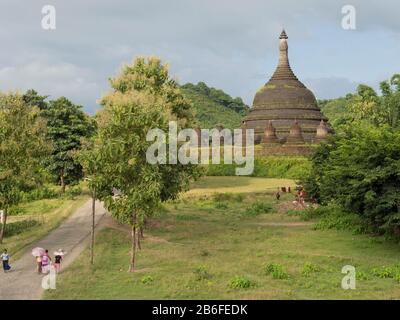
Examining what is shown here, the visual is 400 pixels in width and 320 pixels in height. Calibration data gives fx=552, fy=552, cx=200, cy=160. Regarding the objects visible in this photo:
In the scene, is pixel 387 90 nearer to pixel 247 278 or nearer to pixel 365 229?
pixel 365 229

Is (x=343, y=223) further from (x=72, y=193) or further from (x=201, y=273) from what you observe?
(x=72, y=193)

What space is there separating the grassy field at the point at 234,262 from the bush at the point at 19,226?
6.28 meters

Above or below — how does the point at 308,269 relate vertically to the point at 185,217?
below

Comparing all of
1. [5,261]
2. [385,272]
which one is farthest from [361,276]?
[5,261]

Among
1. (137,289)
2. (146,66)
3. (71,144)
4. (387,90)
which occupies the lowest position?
(137,289)

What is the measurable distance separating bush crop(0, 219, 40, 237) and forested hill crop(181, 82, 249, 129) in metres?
90.8

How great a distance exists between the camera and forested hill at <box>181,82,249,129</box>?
135m

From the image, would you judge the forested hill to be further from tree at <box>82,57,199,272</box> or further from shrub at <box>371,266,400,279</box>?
shrub at <box>371,266,400,279</box>

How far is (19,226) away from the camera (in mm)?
35281

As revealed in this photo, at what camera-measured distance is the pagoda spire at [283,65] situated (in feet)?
275

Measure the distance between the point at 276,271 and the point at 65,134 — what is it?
33042mm

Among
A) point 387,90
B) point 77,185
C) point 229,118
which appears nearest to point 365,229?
point 387,90

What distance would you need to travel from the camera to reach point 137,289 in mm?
18906
